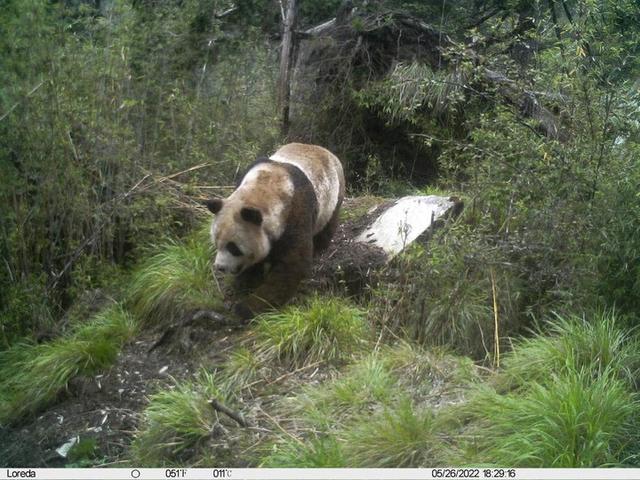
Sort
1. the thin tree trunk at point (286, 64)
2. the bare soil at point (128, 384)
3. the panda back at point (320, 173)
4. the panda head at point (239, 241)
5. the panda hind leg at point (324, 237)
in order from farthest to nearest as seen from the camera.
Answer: the thin tree trunk at point (286, 64) < the panda hind leg at point (324, 237) < the panda back at point (320, 173) < the panda head at point (239, 241) < the bare soil at point (128, 384)

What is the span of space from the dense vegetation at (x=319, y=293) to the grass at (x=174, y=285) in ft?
0.08

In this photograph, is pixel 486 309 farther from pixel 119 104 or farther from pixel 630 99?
pixel 119 104

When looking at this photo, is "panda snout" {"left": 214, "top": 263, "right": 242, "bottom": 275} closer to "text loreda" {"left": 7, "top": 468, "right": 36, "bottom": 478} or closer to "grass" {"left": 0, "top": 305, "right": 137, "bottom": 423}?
"grass" {"left": 0, "top": 305, "right": 137, "bottom": 423}

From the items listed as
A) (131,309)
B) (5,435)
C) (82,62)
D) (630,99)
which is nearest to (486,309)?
(630,99)

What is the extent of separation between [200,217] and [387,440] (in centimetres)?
448

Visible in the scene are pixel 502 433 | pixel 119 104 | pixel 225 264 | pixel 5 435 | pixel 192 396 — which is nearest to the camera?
pixel 502 433

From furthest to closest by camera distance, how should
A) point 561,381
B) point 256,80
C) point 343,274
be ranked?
point 256,80 → point 343,274 → point 561,381

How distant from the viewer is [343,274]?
7816mm

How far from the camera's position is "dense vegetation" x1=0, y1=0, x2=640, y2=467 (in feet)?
17.5

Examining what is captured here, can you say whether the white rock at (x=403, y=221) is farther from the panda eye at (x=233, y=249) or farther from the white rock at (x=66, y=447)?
the white rock at (x=66, y=447)

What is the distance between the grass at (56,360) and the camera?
7.05 m

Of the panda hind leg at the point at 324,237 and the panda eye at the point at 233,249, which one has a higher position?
the panda eye at the point at 233,249

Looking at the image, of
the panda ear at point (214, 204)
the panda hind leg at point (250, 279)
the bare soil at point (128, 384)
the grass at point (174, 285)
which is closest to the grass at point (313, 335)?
the bare soil at point (128, 384)

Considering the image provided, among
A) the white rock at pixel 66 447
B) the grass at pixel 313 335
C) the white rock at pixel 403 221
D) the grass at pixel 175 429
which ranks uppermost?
the white rock at pixel 403 221
